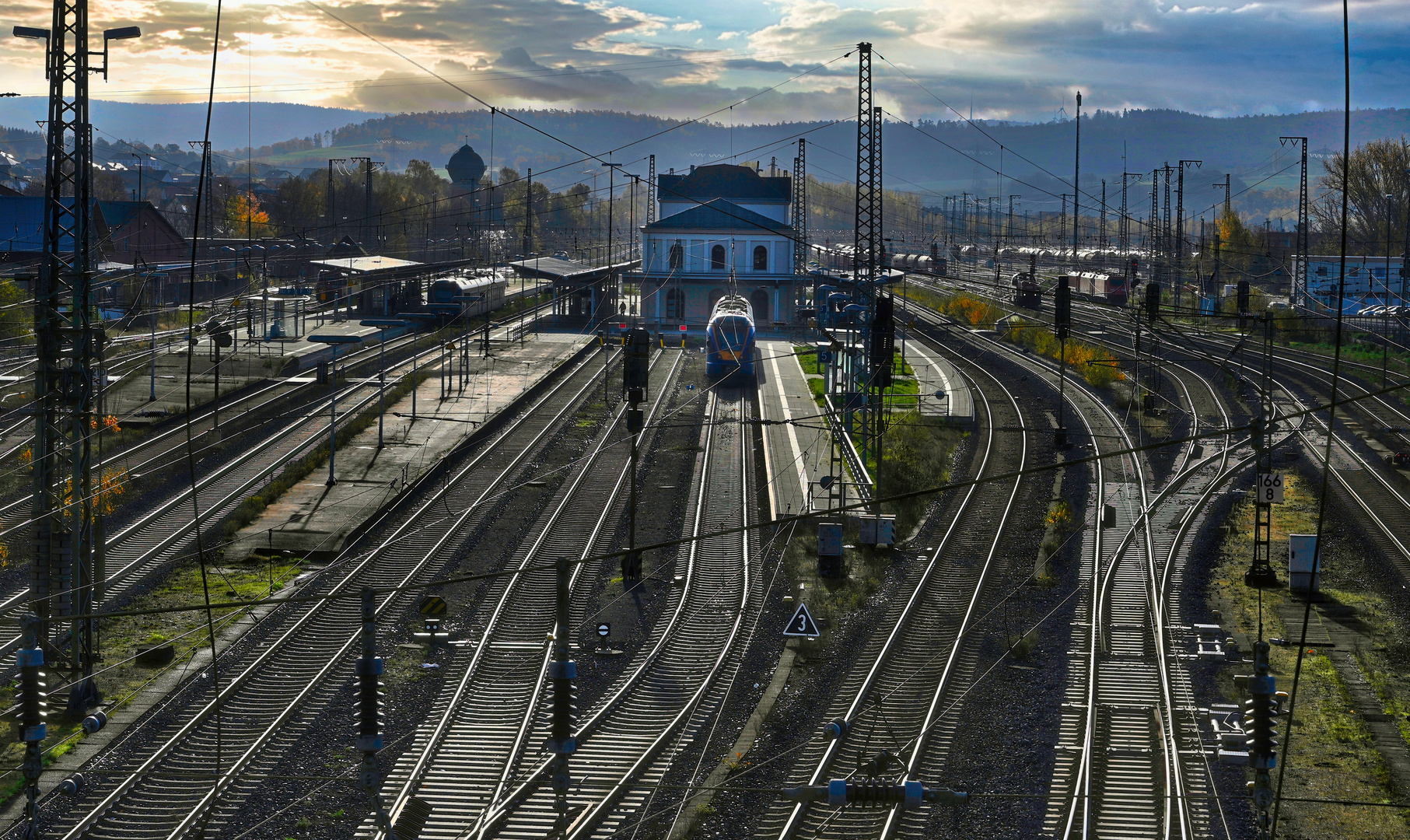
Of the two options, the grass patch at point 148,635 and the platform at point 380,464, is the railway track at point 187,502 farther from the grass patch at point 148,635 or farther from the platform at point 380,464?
the platform at point 380,464

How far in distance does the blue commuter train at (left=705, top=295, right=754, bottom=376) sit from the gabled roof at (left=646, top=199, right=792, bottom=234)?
16.8 metres

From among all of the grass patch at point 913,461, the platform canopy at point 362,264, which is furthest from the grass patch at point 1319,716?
the platform canopy at point 362,264

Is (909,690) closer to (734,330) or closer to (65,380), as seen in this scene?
(65,380)

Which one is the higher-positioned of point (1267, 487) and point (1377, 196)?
point (1377, 196)

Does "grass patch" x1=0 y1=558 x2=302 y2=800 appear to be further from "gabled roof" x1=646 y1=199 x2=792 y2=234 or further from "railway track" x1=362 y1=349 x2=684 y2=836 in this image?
"gabled roof" x1=646 y1=199 x2=792 y2=234

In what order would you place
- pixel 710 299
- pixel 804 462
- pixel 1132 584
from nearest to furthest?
1. pixel 1132 584
2. pixel 804 462
3. pixel 710 299

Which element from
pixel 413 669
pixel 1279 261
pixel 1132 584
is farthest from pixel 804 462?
pixel 1279 261

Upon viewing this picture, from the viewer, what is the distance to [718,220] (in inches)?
2160

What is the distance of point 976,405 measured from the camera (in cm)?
3325

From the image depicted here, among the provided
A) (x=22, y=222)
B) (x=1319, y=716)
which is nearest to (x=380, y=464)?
(x=1319, y=716)

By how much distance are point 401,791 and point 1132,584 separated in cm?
1090

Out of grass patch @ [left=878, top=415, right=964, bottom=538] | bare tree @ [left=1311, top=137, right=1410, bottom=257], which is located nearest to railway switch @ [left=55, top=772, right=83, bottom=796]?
grass patch @ [left=878, top=415, right=964, bottom=538]

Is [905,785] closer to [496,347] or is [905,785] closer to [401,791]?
[401,791]

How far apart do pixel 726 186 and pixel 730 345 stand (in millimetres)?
24205
